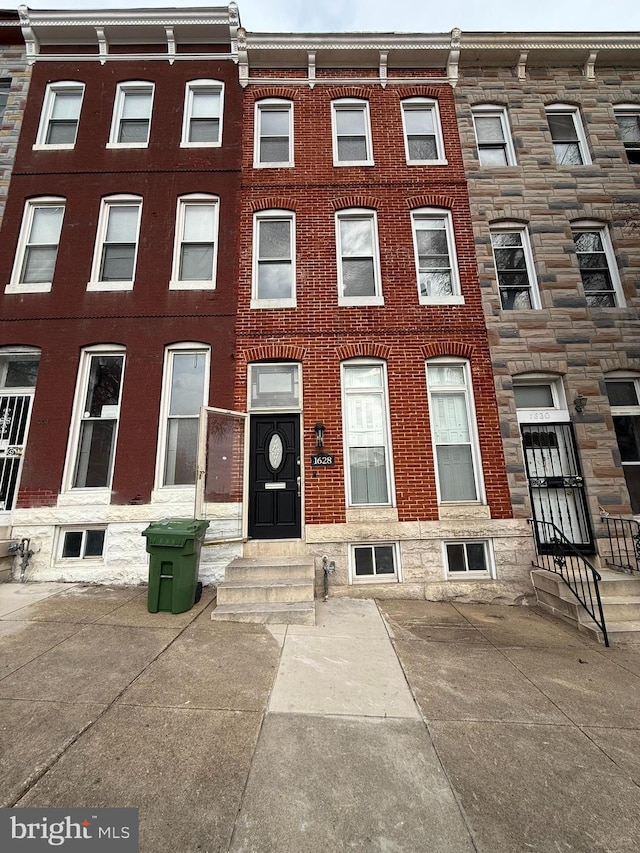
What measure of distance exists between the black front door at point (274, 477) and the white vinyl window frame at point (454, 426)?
2.61 meters

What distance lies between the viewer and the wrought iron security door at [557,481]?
673cm

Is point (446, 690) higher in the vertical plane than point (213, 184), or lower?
lower

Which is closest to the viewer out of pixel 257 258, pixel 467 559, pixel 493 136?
pixel 467 559

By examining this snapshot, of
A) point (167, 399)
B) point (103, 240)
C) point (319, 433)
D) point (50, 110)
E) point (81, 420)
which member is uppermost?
point (50, 110)

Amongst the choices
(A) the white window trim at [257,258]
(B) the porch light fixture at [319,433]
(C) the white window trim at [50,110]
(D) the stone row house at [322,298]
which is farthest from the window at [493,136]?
(C) the white window trim at [50,110]

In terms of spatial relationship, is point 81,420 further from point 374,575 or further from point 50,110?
point 50,110

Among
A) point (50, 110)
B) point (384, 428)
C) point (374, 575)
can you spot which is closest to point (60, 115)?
point (50, 110)

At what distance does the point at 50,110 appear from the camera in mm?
8844

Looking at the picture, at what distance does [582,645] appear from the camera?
4.59 metres

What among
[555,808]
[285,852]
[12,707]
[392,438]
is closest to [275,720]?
[285,852]

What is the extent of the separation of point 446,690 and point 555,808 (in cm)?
125

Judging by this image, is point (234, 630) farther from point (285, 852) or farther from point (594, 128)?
point (594, 128)

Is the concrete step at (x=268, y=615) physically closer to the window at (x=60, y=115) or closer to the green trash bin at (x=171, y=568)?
the green trash bin at (x=171, y=568)

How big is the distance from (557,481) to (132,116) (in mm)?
12358
